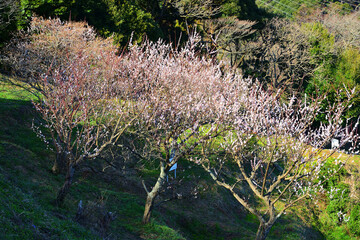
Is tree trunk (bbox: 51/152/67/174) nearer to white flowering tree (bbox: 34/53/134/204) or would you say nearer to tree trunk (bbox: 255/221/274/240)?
white flowering tree (bbox: 34/53/134/204)

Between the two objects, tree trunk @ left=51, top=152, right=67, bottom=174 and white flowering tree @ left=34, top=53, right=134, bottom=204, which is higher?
white flowering tree @ left=34, top=53, right=134, bottom=204

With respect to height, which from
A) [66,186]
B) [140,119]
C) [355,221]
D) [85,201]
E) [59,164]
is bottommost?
[355,221]

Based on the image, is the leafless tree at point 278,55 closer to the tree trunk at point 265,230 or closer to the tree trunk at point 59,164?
the tree trunk at point 59,164

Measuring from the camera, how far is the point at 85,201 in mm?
11648

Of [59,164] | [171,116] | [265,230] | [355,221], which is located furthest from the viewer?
[355,221]

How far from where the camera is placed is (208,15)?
3183 cm

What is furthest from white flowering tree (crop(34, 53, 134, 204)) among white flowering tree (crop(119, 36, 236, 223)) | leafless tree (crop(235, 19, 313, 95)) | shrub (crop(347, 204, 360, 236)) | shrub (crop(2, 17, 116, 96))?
leafless tree (crop(235, 19, 313, 95))

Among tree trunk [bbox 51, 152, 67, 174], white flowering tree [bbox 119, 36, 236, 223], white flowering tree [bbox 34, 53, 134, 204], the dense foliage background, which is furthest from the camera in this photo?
tree trunk [bbox 51, 152, 67, 174]

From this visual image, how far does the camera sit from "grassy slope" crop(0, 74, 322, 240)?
7234mm

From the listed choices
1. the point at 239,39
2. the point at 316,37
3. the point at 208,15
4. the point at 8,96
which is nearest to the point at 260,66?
the point at 239,39

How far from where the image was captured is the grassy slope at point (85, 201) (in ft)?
23.7

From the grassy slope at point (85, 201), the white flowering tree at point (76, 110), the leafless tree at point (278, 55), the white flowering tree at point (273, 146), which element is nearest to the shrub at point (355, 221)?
the grassy slope at point (85, 201)

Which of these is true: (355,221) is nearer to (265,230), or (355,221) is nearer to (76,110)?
(265,230)

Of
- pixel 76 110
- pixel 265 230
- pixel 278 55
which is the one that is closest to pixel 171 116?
pixel 76 110
